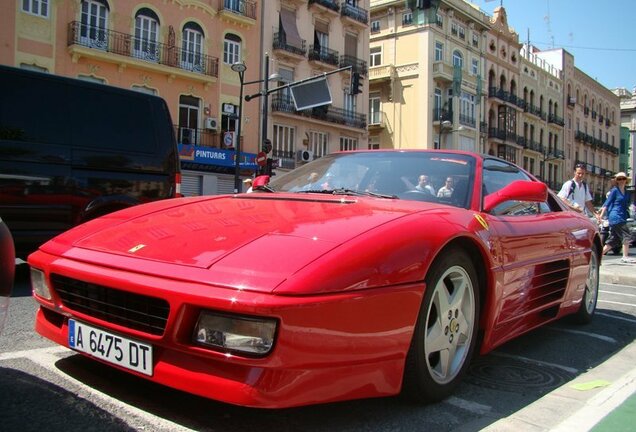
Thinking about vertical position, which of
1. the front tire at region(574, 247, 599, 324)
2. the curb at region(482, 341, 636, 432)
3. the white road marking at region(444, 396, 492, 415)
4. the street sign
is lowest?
the white road marking at region(444, 396, 492, 415)

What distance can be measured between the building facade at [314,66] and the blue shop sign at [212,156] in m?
2.42

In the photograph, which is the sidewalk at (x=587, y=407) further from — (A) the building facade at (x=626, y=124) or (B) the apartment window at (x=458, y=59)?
(A) the building facade at (x=626, y=124)

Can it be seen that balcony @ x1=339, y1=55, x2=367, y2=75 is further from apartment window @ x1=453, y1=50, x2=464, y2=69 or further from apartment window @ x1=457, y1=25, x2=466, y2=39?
apartment window @ x1=457, y1=25, x2=466, y2=39

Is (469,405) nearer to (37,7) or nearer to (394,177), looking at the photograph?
(394,177)

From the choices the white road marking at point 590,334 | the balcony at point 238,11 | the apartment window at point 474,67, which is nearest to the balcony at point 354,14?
the balcony at point 238,11

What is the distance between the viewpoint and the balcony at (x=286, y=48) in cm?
2833

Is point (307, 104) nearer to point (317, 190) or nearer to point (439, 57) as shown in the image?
point (317, 190)

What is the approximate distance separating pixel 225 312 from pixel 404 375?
3.06 feet

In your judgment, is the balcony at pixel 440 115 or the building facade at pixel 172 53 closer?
the building facade at pixel 172 53

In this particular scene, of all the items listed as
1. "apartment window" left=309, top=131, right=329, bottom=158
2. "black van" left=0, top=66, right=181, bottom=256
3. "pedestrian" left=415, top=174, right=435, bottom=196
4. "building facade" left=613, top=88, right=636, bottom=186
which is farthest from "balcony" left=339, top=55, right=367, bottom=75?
"building facade" left=613, top=88, right=636, bottom=186

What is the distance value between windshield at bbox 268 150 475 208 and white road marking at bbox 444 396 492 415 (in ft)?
3.41

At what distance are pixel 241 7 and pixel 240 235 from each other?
26635 millimetres

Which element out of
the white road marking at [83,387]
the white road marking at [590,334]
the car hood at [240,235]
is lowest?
the white road marking at [590,334]

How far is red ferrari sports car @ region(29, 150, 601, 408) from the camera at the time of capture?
75.4 inches
